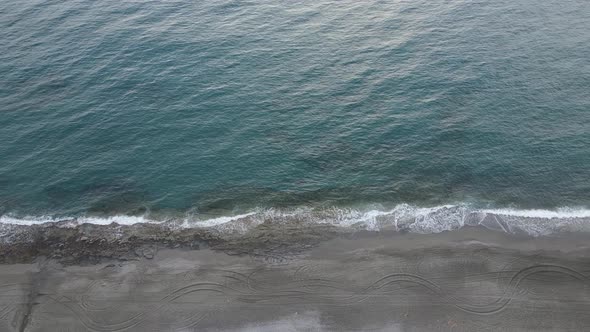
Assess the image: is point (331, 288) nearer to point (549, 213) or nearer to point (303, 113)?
point (549, 213)

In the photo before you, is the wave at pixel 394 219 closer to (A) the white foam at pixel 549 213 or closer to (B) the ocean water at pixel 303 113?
(A) the white foam at pixel 549 213

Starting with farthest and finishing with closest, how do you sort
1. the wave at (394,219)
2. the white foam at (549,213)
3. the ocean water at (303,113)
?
the ocean water at (303,113), the white foam at (549,213), the wave at (394,219)

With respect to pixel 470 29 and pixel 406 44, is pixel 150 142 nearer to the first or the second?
pixel 406 44

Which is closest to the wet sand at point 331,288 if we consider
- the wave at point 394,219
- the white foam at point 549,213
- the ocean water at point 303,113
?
the wave at point 394,219

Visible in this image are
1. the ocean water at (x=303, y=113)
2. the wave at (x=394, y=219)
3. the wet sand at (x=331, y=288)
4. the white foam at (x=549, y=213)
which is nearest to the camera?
the wet sand at (x=331, y=288)

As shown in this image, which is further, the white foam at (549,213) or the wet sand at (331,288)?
the white foam at (549,213)

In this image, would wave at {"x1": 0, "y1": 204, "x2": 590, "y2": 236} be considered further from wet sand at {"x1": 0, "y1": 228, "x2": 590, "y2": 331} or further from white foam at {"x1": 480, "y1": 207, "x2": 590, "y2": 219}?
wet sand at {"x1": 0, "y1": 228, "x2": 590, "y2": 331}

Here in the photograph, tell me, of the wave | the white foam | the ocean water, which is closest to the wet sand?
the wave
